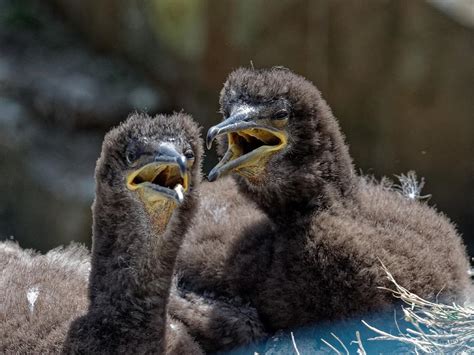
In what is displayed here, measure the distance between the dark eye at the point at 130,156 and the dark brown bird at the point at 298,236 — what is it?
379 millimetres

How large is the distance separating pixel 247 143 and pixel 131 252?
0.80m

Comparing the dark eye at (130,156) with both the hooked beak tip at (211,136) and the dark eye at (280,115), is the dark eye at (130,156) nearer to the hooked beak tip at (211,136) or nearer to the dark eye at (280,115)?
the hooked beak tip at (211,136)

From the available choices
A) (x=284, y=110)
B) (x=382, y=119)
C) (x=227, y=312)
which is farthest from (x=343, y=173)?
(x=382, y=119)

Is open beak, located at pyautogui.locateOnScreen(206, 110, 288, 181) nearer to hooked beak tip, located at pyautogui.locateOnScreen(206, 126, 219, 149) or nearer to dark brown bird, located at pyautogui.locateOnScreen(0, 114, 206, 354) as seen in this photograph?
hooked beak tip, located at pyautogui.locateOnScreen(206, 126, 219, 149)

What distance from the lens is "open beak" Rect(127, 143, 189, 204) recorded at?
3.02 metres

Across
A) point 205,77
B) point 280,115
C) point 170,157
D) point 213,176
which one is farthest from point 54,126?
point 170,157

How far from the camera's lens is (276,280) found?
3664mm

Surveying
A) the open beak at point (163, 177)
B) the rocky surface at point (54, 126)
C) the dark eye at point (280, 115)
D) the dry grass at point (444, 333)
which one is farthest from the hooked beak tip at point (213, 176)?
the rocky surface at point (54, 126)

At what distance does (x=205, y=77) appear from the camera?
6.99m

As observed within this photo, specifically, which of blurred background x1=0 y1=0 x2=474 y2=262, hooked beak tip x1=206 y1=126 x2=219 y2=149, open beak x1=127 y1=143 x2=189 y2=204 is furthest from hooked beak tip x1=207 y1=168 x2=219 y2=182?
blurred background x1=0 y1=0 x2=474 y2=262

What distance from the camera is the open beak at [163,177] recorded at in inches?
119

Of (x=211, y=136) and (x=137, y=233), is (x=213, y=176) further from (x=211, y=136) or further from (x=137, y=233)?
(x=137, y=233)

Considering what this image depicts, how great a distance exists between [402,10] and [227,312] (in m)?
3.19

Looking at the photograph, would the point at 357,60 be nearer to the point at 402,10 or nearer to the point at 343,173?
the point at 402,10
